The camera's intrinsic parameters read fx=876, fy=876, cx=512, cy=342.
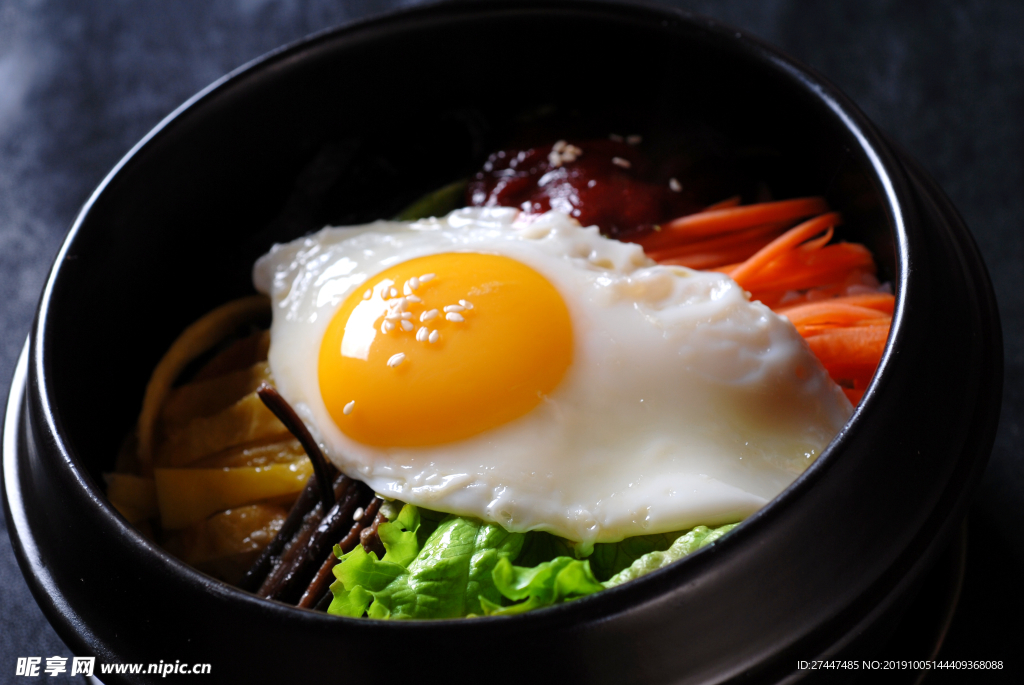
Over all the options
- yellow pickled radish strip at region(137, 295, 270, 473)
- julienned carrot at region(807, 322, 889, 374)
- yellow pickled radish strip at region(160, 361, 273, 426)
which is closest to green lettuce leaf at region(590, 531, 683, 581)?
julienned carrot at region(807, 322, 889, 374)

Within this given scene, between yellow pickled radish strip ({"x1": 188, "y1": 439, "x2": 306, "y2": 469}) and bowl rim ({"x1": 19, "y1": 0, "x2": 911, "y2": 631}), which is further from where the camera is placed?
yellow pickled radish strip ({"x1": 188, "y1": 439, "x2": 306, "y2": 469})

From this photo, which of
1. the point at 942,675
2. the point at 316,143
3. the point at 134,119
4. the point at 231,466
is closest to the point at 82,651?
the point at 231,466

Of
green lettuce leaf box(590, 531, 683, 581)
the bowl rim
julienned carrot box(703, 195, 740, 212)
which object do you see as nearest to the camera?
the bowl rim

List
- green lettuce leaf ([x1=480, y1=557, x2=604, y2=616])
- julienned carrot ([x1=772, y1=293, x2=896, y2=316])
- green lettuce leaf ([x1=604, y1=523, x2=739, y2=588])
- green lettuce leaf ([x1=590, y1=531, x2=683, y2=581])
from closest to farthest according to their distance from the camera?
green lettuce leaf ([x1=480, y1=557, x2=604, y2=616]) → green lettuce leaf ([x1=604, y1=523, x2=739, y2=588]) → green lettuce leaf ([x1=590, y1=531, x2=683, y2=581]) → julienned carrot ([x1=772, y1=293, x2=896, y2=316])

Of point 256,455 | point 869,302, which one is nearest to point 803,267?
point 869,302

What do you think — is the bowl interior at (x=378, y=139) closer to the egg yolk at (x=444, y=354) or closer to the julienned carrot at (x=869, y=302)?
the julienned carrot at (x=869, y=302)

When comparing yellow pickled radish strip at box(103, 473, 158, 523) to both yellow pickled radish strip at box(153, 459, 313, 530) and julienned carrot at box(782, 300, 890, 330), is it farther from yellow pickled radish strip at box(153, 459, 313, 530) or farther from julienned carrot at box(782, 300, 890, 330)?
julienned carrot at box(782, 300, 890, 330)
